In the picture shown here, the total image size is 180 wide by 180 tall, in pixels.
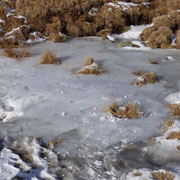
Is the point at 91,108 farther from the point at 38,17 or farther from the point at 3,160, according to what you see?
the point at 38,17

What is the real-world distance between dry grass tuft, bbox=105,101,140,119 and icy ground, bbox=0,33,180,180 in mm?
102

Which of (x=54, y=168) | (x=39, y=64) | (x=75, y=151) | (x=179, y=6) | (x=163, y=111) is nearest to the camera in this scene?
(x=54, y=168)

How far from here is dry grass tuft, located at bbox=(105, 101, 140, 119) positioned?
4.81 metres

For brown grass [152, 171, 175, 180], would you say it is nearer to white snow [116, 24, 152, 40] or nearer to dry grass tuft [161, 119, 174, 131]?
dry grass tuft [161, 119, 174, 131]

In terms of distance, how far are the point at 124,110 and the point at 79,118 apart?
84 cm

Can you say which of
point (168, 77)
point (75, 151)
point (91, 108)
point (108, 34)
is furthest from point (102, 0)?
point (75, 151)

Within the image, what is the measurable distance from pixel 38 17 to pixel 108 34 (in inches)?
109

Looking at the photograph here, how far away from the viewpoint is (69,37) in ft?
33.3

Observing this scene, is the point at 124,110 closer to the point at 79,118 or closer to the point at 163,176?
the point at 79,118

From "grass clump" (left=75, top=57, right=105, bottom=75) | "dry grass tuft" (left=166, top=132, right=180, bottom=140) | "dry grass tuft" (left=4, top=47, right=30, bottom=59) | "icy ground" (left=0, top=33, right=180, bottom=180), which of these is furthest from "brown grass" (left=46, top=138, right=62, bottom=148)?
"dry grass tuft" (left=4, top=47, right=30, bottom=59)

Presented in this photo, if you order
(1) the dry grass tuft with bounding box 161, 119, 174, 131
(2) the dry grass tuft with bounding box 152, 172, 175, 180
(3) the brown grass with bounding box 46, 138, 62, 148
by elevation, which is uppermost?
(2) the dry grass tuft with bounding box 152, 172, 175, 180

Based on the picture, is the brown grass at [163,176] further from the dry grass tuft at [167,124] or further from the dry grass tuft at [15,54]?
the dry grass tuft at [15,54]

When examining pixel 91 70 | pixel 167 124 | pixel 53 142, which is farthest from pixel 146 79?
pixel 53 142

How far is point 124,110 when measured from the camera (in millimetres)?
4859
